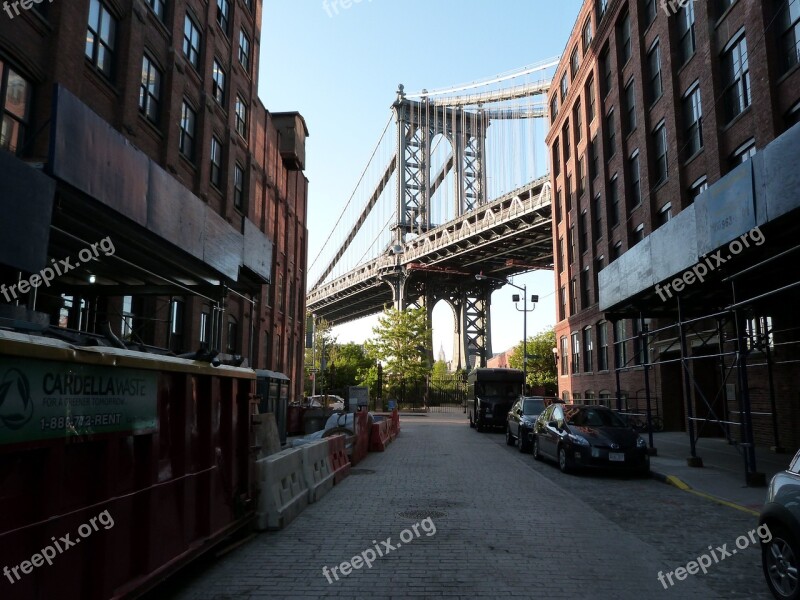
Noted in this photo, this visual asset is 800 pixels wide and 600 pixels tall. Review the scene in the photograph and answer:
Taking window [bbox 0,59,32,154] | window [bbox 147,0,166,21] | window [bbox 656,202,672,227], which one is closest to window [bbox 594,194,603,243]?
window [bbox 656,202,672,227]

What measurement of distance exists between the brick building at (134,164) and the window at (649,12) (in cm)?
1715

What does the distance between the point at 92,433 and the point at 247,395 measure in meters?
3.31

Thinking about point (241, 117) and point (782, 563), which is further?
point (241, 117)

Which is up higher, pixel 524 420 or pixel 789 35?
pixel 789 35

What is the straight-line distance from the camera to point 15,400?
3.40 meters

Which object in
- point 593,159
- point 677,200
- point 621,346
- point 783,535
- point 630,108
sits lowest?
point 783,535

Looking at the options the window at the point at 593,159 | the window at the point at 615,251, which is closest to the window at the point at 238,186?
the window at the point at 615,251

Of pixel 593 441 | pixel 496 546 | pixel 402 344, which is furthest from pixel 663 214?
pixel 402 344

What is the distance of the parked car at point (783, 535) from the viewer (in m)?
4.73

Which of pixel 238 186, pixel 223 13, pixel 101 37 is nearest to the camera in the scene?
pixel 101 37

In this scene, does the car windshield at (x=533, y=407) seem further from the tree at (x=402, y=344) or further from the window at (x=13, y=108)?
the tree at (x=402, y=344)

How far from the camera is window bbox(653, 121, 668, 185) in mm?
24828

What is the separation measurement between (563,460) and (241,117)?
1989 centimetres

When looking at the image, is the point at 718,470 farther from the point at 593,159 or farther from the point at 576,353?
the point at 593,159
